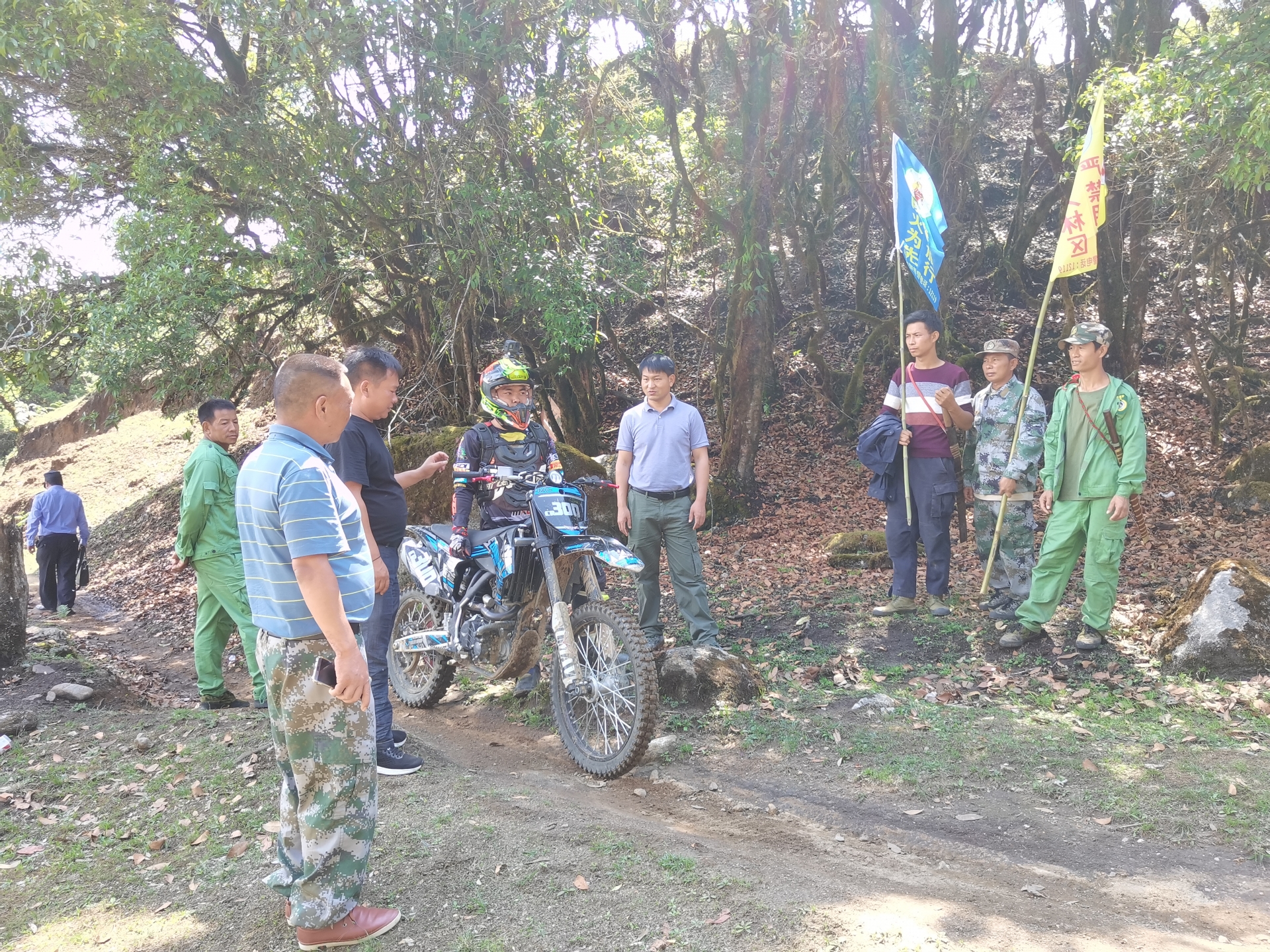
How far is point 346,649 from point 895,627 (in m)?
4.97

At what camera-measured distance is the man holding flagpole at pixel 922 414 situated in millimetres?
6672

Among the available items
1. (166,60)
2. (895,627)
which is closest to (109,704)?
(895,627)

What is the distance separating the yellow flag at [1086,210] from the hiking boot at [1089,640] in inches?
93.2

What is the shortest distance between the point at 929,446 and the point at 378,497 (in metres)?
4.03

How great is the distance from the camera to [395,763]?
184 inches

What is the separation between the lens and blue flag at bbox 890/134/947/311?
23.0 ft

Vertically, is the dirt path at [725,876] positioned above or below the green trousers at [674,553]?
below

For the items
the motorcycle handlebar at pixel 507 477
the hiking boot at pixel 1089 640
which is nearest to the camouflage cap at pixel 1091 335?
the hiking boot at pixel 1089 640

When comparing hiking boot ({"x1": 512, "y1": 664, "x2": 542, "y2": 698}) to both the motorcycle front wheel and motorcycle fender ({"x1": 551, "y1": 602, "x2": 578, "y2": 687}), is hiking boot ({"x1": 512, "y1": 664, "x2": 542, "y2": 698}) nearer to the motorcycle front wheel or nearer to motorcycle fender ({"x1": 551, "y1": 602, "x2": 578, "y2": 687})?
the motorcycle front wheel

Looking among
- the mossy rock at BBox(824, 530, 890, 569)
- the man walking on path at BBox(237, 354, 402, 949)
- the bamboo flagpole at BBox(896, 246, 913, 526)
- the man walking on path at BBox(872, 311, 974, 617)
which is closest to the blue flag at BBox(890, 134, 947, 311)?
the bamboo flagpole at BBox(896, 246, 913, 526)

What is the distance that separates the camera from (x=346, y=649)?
2832mm

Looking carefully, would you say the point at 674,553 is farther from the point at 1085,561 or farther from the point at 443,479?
the point at 443,479

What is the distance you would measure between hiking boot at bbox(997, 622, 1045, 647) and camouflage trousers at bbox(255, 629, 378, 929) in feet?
15.2

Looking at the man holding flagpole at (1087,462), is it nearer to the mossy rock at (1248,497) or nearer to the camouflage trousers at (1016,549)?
the camouflage trousers at (1016,549)
